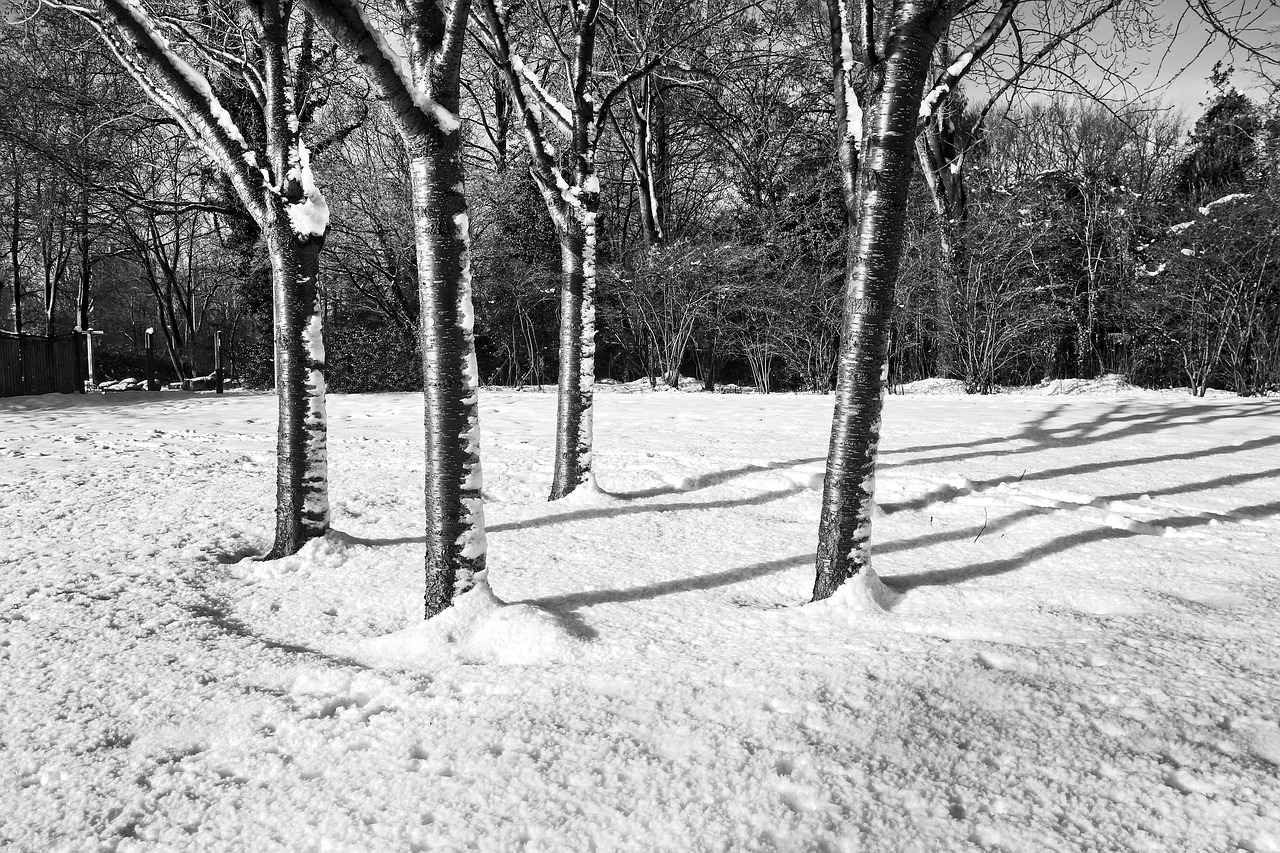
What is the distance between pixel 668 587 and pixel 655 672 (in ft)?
3.82

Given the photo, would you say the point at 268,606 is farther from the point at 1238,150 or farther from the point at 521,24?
the point at 1238,150

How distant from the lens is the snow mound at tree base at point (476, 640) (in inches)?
119

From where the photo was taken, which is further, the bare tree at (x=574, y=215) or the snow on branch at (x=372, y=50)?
the bare tree at (x=574, y=215)

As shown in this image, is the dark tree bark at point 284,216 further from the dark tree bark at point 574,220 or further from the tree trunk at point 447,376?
the dark tree bark at point 574,220

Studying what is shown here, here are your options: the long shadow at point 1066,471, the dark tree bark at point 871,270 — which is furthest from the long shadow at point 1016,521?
the dark tree bark at point 871,270

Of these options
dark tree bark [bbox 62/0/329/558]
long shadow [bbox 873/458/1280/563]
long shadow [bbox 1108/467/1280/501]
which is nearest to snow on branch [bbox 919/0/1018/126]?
long shadow [bbox 873/458/1280/563]

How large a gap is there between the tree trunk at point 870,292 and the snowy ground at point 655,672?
411 millimetres

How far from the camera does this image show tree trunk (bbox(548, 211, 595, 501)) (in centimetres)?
555

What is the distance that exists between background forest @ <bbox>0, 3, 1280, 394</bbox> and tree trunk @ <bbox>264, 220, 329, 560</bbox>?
4029 mm

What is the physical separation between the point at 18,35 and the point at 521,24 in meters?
4.77

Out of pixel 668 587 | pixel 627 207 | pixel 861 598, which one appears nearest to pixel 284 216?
pixel 668 587

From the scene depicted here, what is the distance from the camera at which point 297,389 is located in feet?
14.5

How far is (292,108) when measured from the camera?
14.5 feet

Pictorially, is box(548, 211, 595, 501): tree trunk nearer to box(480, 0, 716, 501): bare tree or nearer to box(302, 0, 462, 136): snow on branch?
box(480, 0, 716, 501): bare tree
